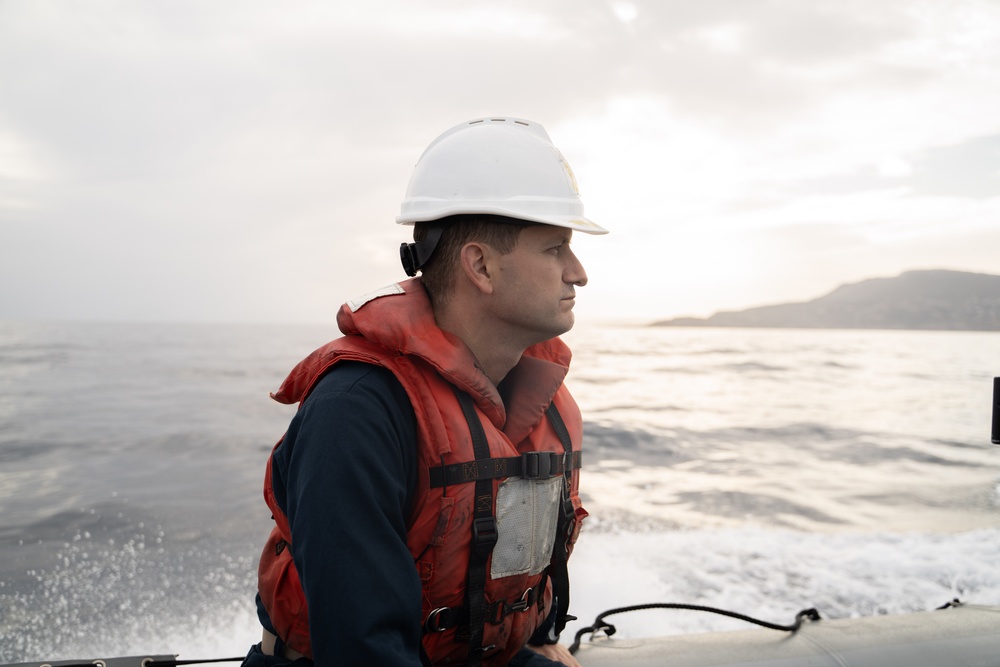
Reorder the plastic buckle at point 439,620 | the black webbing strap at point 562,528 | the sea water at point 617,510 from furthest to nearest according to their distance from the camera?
the sea water at point 617,510, the black webbing strap at point 562,528, the plastic buckle at point 439,620

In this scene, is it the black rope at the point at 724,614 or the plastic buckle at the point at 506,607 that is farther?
the black rope at the point at 724,614

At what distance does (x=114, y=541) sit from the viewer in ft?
Answer: 14.2

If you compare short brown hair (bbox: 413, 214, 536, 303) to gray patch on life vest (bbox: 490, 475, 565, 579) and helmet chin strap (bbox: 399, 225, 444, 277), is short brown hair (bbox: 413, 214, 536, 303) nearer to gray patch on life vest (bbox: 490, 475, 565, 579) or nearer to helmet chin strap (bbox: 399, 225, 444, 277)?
helmet chin strap (bbox: 399, 225, 444, 277)

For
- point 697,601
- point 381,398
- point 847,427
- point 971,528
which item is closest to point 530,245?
point 381,398

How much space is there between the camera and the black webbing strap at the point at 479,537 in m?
1.31

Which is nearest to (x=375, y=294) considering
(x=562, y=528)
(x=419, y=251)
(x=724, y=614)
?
(x=419, y=251)

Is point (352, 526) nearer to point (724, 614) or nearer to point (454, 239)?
point (454, 239)

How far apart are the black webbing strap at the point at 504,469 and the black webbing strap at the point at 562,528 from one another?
0.21 ft

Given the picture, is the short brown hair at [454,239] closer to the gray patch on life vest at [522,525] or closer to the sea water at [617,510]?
the gray patch on life vest at [522,525]

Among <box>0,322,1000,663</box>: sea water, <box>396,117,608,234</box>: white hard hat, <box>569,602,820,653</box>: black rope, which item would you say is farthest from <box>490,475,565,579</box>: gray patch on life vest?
<box>0,322,1000,663</box>: sea water

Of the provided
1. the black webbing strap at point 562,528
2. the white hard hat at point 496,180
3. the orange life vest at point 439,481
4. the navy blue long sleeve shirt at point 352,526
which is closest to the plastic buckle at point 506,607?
the orange life vest at point 439,481

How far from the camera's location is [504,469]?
136cm

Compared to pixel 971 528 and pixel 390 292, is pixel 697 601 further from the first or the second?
pixel 971 528

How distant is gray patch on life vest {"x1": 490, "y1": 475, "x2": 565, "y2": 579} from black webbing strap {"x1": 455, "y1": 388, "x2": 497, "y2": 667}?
0.11 feet
